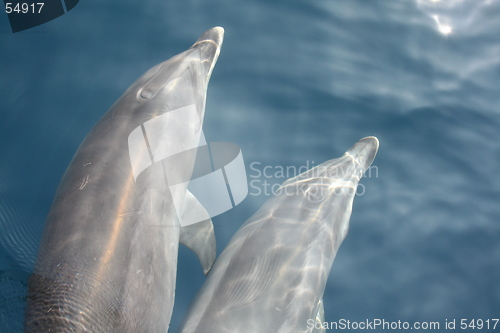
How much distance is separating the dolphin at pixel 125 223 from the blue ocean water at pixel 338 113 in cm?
93

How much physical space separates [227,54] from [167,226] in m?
3.75

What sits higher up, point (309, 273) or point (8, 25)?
point (8, 25)

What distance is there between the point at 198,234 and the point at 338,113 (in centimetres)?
323

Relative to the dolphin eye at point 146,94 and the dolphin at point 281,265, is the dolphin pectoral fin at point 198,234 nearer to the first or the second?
the dolphin at point 281,265

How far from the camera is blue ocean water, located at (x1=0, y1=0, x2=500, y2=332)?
20.1ft

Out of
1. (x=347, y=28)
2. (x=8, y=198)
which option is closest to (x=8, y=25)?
(x=8, y=198)

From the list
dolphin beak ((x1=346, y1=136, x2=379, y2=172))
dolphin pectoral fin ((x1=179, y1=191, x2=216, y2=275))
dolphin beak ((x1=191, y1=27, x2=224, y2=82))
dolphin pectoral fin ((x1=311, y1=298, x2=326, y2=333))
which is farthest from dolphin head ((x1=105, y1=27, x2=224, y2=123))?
dolphin pectoral fin ((x1=311, y1=298, x2=326, y2=333))

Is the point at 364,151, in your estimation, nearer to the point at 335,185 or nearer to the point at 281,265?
the point at 335,185

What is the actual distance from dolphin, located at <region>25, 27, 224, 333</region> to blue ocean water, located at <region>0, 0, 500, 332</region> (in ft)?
3.04

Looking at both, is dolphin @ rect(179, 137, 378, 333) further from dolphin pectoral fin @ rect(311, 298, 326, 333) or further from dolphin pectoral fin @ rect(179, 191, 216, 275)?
dolphin pectoral fin @ rect(179, 191, 216, 275)

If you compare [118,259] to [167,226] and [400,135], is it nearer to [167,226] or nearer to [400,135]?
[167,226]

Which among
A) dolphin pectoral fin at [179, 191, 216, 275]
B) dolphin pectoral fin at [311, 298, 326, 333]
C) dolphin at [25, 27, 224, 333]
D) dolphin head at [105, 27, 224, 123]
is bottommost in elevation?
dolphin pectoral fin at [311, 298, 326, 333]

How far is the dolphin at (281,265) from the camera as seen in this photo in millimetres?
4523

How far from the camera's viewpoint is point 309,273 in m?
4.95
